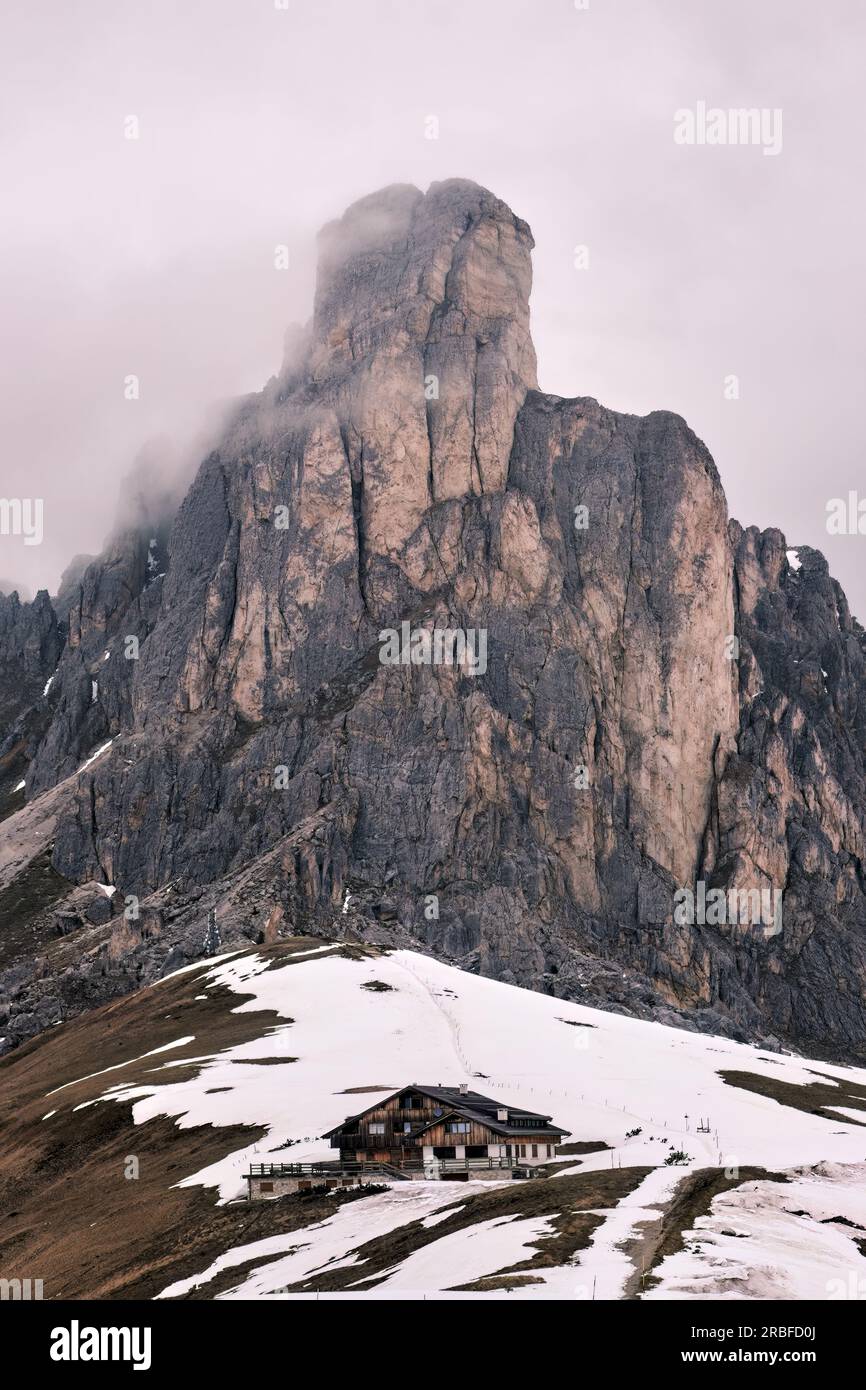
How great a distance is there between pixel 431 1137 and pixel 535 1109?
1383 cm

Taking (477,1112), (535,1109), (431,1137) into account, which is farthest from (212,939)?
(431,1137)

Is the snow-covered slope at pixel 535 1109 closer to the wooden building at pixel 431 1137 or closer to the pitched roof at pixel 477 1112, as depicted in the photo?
the wooden building at pixel 431 1137

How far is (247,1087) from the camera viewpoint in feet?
269

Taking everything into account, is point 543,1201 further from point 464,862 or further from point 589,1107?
point 464,862

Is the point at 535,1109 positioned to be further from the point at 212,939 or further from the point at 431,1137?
the point at 212,939

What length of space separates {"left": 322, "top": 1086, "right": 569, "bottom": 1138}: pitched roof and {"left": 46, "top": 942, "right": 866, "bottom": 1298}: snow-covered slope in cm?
279

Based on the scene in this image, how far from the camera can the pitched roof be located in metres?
66.5

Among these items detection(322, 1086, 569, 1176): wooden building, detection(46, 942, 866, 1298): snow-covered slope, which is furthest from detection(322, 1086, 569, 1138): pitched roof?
detection(46, 942, 866, 1298): snow-covered slope

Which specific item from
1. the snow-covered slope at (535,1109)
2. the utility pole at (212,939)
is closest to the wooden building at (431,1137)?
the snow-covered slope at (535,1109)

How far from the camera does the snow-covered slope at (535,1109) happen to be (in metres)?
39.6

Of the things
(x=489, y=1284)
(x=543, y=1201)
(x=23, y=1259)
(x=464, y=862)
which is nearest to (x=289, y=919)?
(x=464, y=862)

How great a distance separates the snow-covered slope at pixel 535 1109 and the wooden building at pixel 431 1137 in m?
2.35

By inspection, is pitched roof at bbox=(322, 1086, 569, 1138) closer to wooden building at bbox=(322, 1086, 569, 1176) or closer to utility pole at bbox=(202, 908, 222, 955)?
wooden building at bbox=(322, 1086, 569, 1176)
